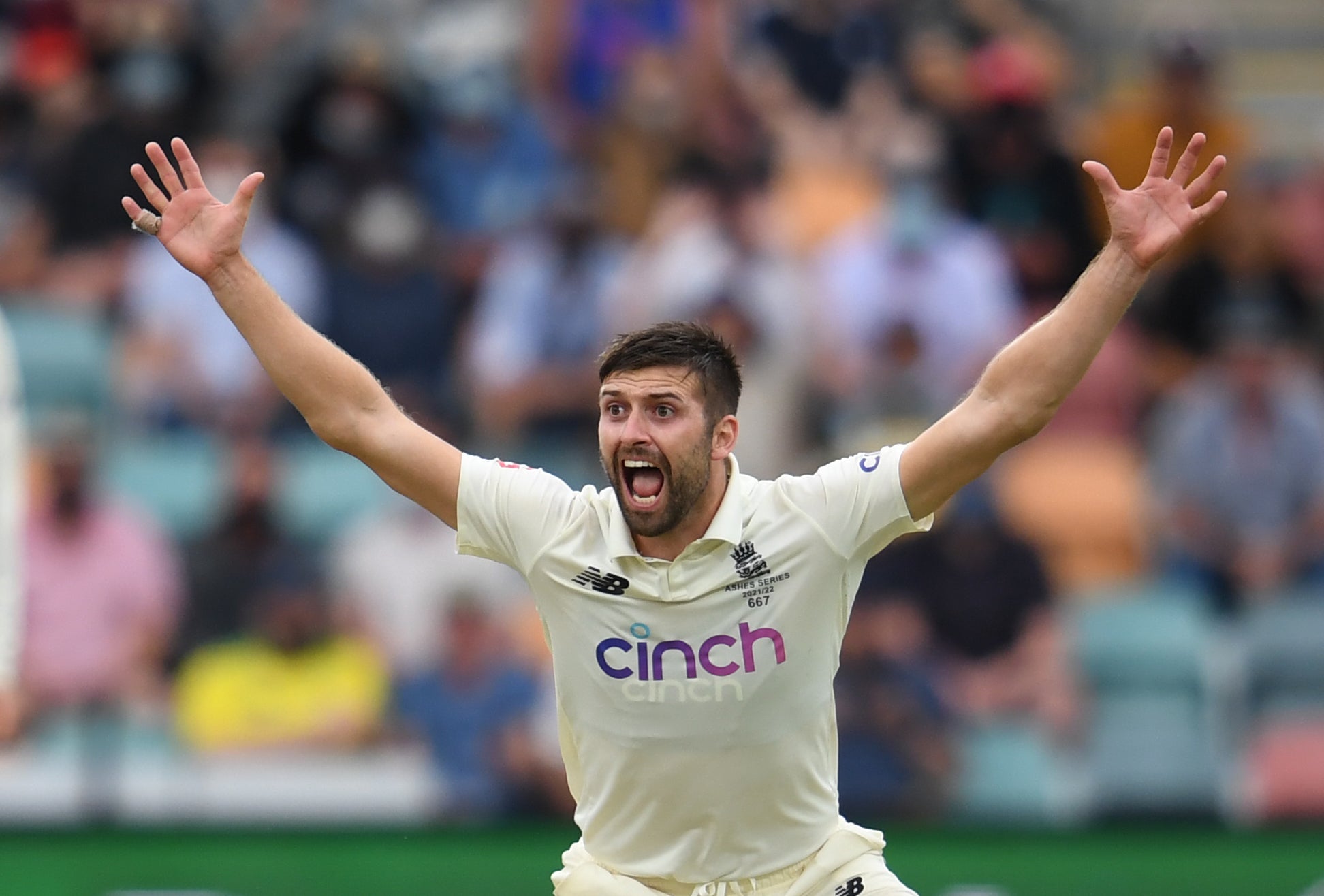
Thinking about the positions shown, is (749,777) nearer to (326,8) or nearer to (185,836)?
(185,836)

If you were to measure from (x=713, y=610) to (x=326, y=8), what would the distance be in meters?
9.50

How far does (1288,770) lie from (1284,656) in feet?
2.33

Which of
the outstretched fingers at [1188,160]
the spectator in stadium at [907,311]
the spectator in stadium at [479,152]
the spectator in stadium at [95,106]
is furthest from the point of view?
the spectator in stadium at [479,152]

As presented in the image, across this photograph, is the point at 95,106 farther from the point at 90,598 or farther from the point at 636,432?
the point at 636,432

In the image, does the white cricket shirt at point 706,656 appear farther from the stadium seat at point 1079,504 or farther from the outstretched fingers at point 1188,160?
the stadium seat at point 1079,504

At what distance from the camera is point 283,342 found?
227 inches

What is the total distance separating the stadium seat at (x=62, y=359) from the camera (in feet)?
39.0

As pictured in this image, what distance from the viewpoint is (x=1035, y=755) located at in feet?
34.1

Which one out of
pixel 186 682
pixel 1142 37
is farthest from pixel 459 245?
pixel 1142 37

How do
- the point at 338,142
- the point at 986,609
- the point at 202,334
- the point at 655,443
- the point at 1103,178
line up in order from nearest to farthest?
the point at 1103,178, the point at 655,443, the point at 986,609, the point at 202,334, the point at 338,142

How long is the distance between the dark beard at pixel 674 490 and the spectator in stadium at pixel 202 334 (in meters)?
6.15

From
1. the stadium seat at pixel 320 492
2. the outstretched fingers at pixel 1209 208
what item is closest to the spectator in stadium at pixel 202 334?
the stadium seat at pixel 320 492

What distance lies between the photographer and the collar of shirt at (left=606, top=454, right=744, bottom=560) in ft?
19.1

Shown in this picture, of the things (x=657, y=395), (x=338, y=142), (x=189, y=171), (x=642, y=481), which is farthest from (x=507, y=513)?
(x=338, y=142)
